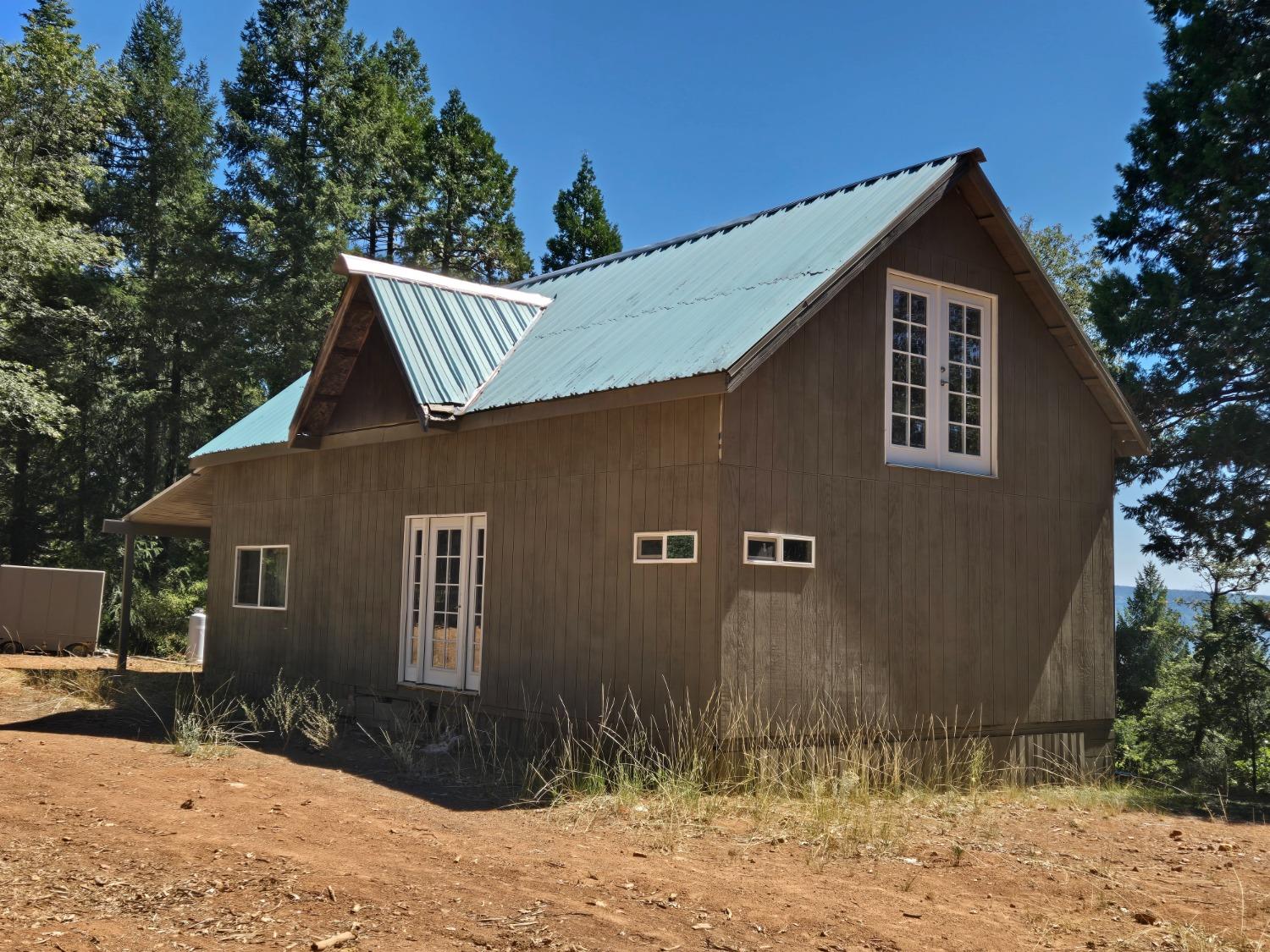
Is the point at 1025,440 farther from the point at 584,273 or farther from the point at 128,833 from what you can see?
the point at 128,833

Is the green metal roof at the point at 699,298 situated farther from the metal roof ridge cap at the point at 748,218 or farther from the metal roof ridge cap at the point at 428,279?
the metal roof ridge cap at the point at 428,279

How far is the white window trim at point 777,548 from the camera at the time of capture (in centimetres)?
945

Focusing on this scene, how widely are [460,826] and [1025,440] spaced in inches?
264

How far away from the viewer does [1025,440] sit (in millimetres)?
11695

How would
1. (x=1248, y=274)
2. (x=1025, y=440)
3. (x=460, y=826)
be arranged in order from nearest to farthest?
(x=460, y=826), (x=1025, y=440), (x=1248, y=274)

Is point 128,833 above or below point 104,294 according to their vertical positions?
below

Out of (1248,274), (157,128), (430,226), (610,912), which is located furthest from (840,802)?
(157,128)

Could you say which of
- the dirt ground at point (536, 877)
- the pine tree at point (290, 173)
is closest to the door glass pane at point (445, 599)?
the dirt ground at point (536, 877)

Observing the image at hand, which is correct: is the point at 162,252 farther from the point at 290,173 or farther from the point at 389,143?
the point at 389,143

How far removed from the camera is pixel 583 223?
1261 inches

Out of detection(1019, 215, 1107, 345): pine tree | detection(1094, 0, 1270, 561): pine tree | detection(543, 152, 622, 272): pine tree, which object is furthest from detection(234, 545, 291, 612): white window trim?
detection(1019, 215, 1107, 345): pine tree

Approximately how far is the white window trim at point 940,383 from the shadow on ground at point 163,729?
4554 mm

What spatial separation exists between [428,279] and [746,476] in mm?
4899

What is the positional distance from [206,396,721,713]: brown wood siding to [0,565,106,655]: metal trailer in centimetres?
831
